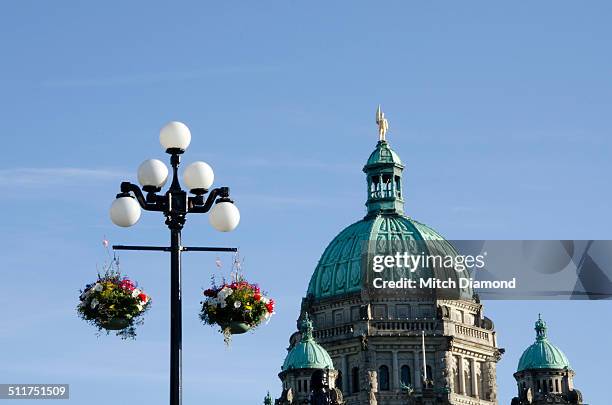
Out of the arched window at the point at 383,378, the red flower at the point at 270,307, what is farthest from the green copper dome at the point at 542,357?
the red flower at the point at 270,307

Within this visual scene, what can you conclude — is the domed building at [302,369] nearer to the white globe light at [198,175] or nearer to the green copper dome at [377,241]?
the green copper dome at [377,241]

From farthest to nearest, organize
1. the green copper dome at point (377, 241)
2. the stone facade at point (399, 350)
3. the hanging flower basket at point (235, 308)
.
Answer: the green copper dome at point (377, 241) < the stone facade at point (399, 350) < the hanging flower basket at point (235, 308)

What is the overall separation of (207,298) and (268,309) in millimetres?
1517

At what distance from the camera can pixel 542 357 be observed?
13712 centimetres

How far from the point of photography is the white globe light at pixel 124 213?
37.7 m

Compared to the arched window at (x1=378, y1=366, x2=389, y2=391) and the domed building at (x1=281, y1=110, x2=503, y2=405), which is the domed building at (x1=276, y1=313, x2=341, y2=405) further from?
the arched window at (x1=378, y1=366, x2=389, y2=391)

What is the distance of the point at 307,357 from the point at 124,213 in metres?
96.8

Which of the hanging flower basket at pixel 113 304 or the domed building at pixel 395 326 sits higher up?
the domed building at pixel 395 326

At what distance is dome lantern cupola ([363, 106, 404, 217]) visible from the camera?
149 metres

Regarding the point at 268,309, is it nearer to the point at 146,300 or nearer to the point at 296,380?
the point at 146,300

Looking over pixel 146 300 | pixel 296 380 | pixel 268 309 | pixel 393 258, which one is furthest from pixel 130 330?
pixel 393 258

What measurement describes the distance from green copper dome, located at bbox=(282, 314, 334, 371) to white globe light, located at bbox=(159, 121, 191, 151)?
95.3 meters

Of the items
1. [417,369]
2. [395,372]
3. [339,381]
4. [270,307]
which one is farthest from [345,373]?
[270,307]

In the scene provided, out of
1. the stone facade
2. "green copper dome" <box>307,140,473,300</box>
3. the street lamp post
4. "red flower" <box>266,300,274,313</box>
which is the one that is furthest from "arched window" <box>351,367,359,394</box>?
the street lamp post
